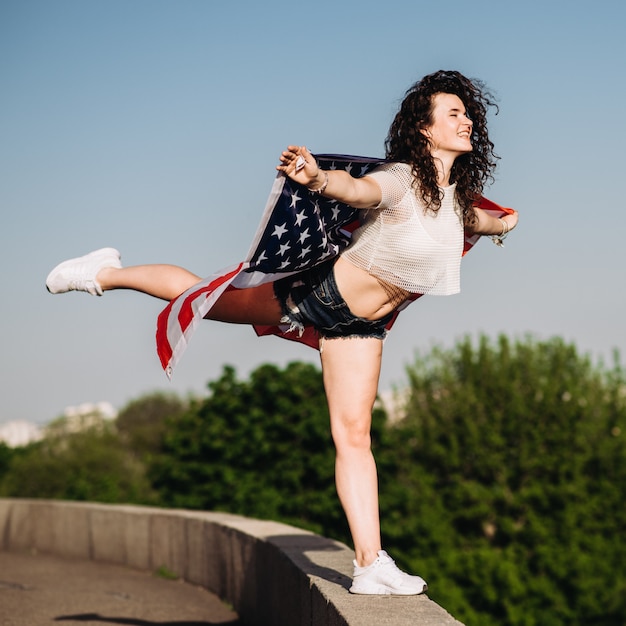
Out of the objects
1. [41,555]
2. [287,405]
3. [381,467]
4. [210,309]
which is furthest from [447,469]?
[210,309]

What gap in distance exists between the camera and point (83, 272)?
480cm

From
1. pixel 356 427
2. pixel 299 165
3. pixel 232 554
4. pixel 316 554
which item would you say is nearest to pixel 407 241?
pixel 299 165

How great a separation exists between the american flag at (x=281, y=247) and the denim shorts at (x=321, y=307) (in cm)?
9

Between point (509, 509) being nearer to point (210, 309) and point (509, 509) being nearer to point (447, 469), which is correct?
point (447, 469)

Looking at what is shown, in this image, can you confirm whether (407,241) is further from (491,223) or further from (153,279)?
(153,279)

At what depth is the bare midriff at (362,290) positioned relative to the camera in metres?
4.14

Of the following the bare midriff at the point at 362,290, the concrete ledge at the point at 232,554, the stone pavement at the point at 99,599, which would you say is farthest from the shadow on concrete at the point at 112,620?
the bare midriff at the point at 362,290

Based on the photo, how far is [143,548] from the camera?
31.3 feet

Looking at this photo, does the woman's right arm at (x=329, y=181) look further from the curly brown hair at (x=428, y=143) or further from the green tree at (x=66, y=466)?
the green tree at (x=66, y=466)

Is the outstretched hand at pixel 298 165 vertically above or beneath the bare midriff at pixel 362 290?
above

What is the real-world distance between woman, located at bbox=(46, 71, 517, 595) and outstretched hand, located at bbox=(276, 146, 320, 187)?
368 mm

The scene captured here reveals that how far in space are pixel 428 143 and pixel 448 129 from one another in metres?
0.11

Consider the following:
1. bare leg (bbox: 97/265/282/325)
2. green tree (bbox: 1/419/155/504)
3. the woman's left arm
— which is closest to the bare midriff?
bare leg (bbox: 97/265/282/325)

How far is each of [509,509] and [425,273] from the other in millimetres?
42851
